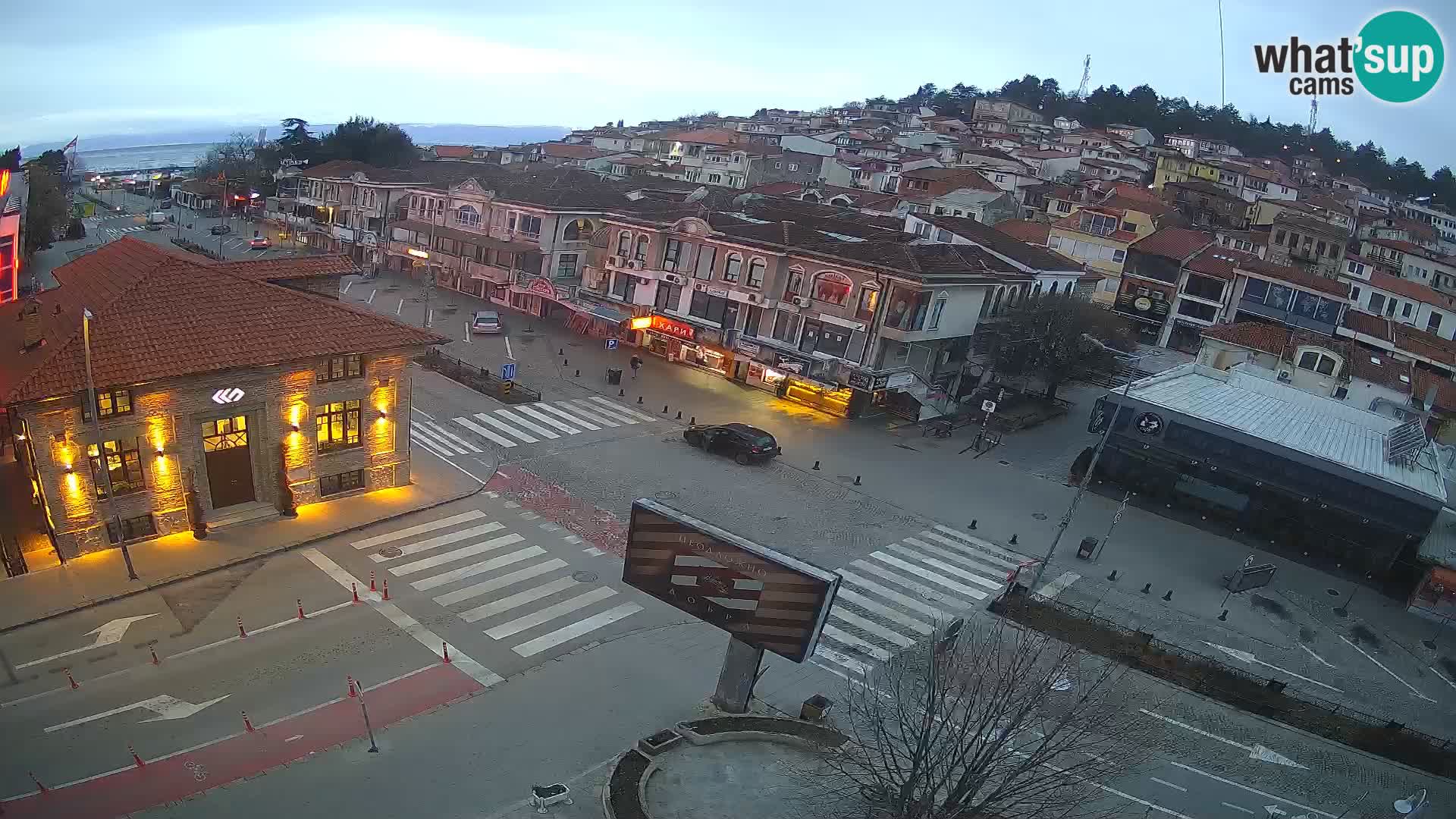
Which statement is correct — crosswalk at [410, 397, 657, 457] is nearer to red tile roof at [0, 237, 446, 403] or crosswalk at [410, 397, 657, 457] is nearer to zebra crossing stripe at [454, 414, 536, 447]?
zebra crossing stripe at [454, 414, 536, 447]

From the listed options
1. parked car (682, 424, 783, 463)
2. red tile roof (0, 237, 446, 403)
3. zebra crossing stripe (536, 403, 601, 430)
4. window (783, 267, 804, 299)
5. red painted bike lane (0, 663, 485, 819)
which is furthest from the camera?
window (783, 267, 804, 299)

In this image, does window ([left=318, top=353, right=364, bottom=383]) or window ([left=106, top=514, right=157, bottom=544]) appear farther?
window ([left=318, top=353, right=364, bottom=383])

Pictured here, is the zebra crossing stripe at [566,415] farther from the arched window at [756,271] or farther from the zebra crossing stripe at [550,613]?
the zebra crossing stripe at [550,613]

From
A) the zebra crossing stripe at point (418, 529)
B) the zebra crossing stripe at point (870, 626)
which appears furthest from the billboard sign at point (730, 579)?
the zebra crossing stripe at point (418, 529)

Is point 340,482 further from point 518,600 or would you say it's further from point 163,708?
point 163,708

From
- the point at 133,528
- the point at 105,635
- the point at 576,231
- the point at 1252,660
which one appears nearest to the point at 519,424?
the point at 133,528

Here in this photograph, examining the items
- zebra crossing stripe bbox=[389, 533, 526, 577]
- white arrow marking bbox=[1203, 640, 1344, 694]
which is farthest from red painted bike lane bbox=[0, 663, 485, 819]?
white arrow marking bbox=[1203, 640, 1344, 694]
